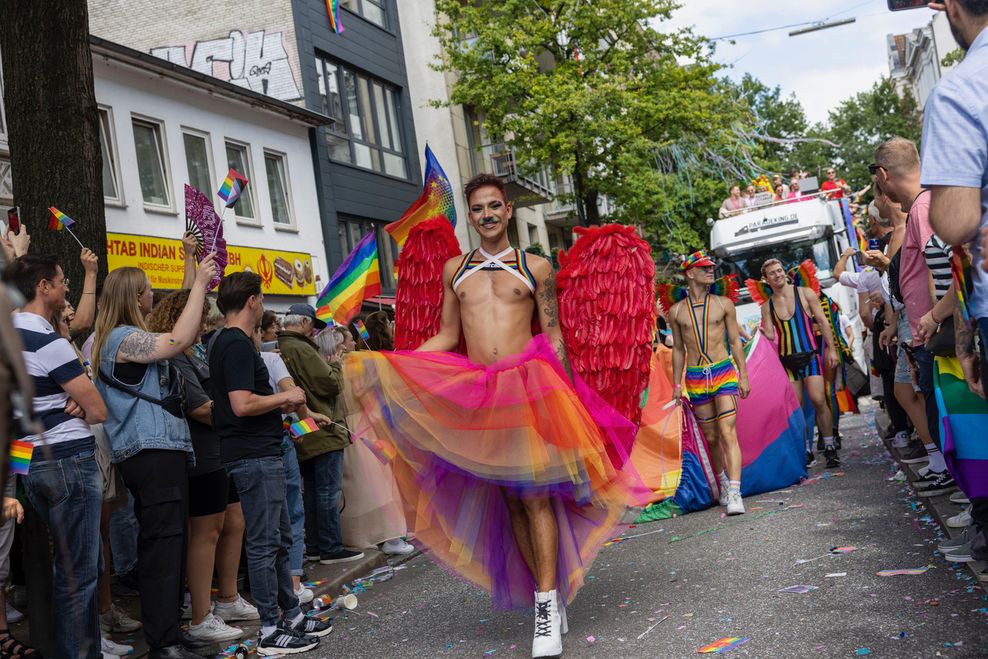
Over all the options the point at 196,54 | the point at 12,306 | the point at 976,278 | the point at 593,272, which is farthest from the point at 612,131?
the point at 12,306

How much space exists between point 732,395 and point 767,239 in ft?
42.9

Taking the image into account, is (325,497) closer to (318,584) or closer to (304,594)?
(318,584)

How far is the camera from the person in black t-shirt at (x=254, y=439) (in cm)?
570

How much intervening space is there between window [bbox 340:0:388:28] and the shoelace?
2430 cm

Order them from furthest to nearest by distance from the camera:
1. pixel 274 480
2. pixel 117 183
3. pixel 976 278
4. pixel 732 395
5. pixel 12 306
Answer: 1. pixel 117 183
2. pixel 732 395
3. pixel 274 480
4. pixel 976 278
5. pixel 12 306

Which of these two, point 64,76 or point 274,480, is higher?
point 64,76

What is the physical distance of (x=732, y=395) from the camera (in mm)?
9305

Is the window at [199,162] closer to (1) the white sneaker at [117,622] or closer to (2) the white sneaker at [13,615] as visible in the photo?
(2) the white sneaker at [13,615]

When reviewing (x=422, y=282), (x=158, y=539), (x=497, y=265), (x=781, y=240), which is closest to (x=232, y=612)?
(x=158, y=539)

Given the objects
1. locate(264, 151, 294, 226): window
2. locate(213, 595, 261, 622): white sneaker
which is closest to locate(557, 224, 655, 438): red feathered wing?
locate(213, 595, 261, 622): white sneaker

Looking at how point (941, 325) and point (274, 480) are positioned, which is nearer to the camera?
point (941, 325)

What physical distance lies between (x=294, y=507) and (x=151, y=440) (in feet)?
6.17

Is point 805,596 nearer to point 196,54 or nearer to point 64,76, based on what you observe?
point 64,76

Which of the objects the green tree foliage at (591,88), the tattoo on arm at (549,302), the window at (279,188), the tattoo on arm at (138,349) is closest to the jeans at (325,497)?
the tattoo on arm at (138,349)
